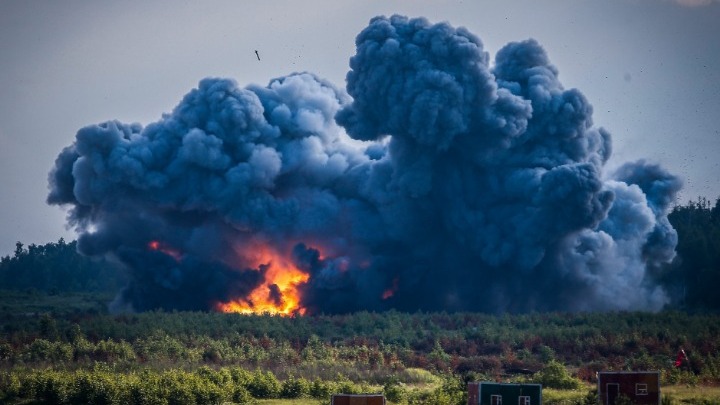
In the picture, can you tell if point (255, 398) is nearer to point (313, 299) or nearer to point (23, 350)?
point (23, 350)

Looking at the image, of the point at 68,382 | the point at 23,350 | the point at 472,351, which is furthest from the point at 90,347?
the point at 472,351

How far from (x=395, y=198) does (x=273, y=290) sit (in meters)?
12.5

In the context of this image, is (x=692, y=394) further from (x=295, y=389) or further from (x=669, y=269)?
(x=669, y=269)

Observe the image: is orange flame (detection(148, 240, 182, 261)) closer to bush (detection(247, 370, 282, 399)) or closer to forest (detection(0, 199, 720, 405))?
forest (detection(0, 199, 720, 405))

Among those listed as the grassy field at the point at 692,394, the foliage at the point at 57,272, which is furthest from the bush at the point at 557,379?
the foliage at the point at 57,272

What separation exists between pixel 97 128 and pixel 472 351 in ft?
139

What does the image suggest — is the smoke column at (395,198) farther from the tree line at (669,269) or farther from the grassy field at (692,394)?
the grassy field at (692,394)

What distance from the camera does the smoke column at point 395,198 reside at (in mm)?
108312

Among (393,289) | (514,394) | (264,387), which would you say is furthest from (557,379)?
(393,289)

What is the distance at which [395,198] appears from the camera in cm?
11038

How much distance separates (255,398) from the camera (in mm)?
71875

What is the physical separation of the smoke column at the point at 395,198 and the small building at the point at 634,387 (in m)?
43.2

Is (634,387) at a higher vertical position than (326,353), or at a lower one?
lower

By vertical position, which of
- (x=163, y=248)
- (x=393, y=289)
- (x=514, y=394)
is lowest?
(x=514, y=394)
